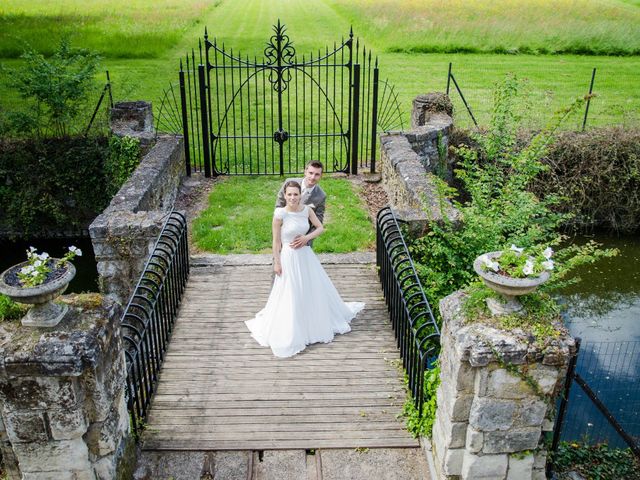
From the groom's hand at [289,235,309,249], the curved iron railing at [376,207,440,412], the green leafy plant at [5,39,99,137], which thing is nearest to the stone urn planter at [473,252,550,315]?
the curved iron railing at [376,207,440,412]

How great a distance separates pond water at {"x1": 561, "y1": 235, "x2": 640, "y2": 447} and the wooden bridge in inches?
126

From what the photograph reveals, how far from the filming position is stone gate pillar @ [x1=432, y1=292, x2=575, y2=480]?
4.60 meters

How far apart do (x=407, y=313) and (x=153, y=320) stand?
2551 millimetres

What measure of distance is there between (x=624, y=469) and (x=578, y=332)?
416 cm

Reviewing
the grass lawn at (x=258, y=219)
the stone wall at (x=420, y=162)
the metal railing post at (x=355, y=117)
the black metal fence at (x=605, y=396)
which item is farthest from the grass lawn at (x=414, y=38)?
the black metal fence at (x=605, y=396)

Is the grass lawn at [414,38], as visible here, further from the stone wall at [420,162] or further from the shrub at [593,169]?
the stone wall at [420,162]

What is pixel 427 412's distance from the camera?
5.73 meters

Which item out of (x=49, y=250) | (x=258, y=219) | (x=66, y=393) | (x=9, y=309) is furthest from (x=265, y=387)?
(x=49, y=250)

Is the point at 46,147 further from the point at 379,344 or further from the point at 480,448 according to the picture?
the point at 480,448

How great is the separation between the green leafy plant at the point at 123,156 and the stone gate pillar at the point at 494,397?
860 centimetres

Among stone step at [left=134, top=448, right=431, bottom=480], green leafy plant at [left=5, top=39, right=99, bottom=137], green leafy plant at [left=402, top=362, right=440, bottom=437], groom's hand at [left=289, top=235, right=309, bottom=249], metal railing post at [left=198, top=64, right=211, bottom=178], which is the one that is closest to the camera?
stone step at [left=134, top=448, right=431, bottom=480]

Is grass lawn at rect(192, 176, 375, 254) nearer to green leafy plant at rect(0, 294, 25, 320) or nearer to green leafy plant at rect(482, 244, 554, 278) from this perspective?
Answer: green leafy plant at rect(482, 244, 554, 278)

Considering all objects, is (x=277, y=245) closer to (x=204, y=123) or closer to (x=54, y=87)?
(x=204, y=123)

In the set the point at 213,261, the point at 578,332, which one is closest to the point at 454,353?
the point at 213,261
